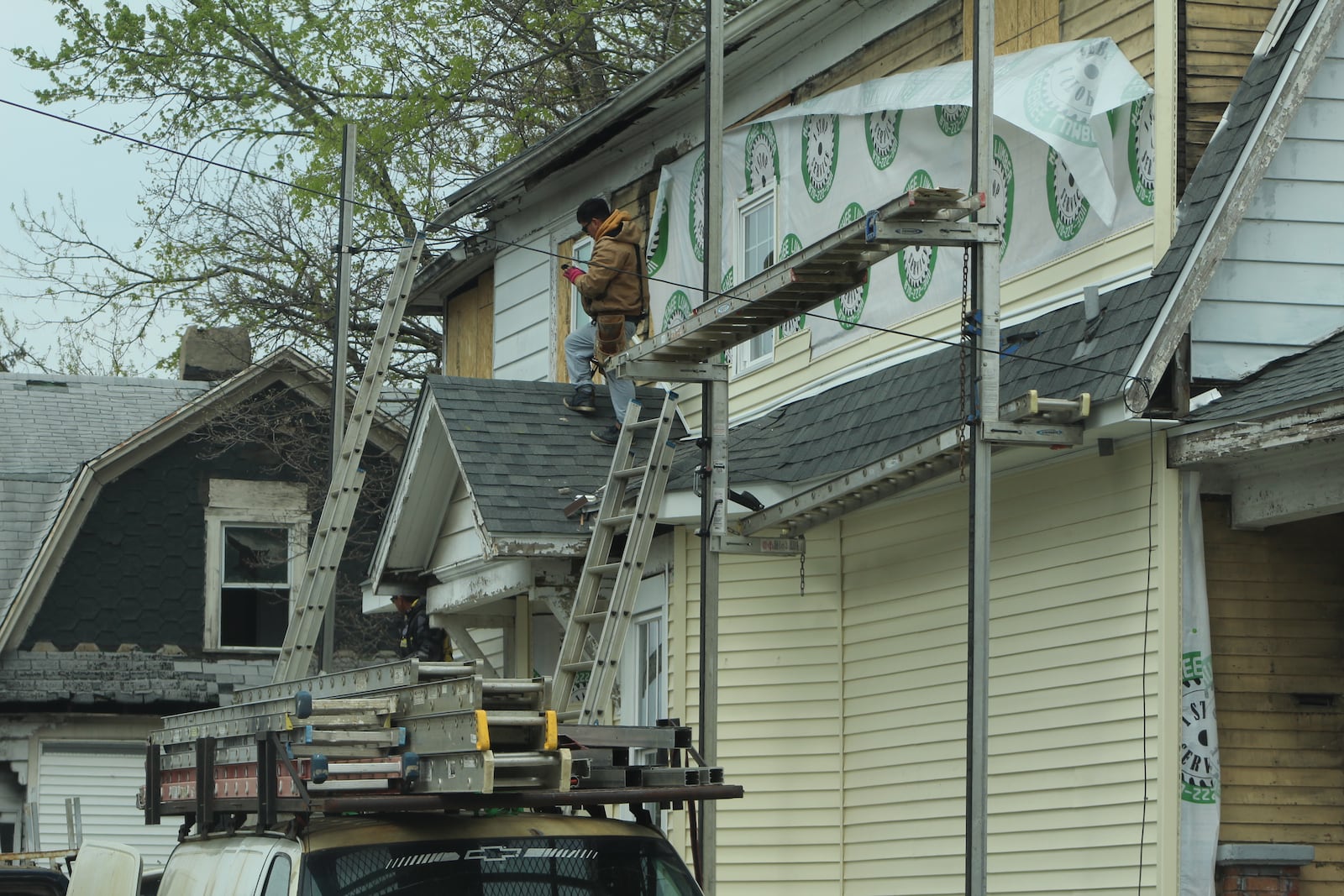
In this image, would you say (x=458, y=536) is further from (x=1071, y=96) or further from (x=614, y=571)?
(x=1071, y=96)

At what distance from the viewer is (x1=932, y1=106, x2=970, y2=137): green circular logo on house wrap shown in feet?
36.4

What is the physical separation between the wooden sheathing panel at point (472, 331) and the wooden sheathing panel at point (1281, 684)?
33.3ft

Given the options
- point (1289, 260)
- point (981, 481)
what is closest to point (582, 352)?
point (1289, 260)

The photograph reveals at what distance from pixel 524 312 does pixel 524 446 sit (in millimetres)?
3802

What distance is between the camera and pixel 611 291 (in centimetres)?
1385

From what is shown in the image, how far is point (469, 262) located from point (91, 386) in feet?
33.4

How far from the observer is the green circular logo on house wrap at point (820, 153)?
1255 centimetres

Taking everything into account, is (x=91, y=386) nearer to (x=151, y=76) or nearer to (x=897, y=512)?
(x=151, y=76)

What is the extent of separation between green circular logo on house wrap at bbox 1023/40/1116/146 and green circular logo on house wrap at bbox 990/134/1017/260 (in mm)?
884

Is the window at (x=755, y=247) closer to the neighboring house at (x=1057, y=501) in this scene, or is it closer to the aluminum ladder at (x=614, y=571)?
the neighboring house at (x=1057, y=501)

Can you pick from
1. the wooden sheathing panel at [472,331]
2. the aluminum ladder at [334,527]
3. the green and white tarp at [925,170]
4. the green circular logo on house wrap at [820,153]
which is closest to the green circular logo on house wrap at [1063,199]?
the green and white tarp at [925,170]

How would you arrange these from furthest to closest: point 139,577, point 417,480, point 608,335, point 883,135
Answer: point 139,577 < point 417,480 < point 608,335 < point 883,135

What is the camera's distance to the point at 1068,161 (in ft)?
32.9

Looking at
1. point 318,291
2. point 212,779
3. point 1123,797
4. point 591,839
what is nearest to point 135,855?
point 212,779
